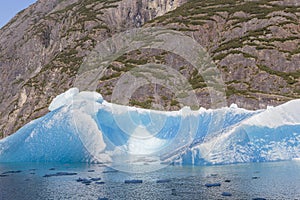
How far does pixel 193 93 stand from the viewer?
10731 centimetres

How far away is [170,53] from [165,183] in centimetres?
9874

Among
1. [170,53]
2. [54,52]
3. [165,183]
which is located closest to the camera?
[165,183]

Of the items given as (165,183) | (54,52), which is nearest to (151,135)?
(165,183)

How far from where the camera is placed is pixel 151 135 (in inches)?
2463

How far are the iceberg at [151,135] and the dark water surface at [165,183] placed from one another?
217cm

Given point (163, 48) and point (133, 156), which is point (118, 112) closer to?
point (133, 156)

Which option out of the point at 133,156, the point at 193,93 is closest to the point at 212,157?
the point at 133,156

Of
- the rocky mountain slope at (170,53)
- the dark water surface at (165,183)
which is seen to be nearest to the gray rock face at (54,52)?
the rocky mountain slope at (170,53)

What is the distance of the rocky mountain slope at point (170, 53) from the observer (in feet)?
365

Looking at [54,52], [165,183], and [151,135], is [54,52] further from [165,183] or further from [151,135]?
[165,183]

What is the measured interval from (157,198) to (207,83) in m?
83.4

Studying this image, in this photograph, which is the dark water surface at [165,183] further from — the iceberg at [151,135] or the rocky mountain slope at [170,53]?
the rocky mountain slope at [170,53]

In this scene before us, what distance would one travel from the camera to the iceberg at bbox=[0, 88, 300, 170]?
45906 mm

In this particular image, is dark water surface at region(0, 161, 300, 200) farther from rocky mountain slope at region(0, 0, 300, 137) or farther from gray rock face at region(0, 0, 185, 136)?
gray rock face at region(0, 0, 185, 136)
